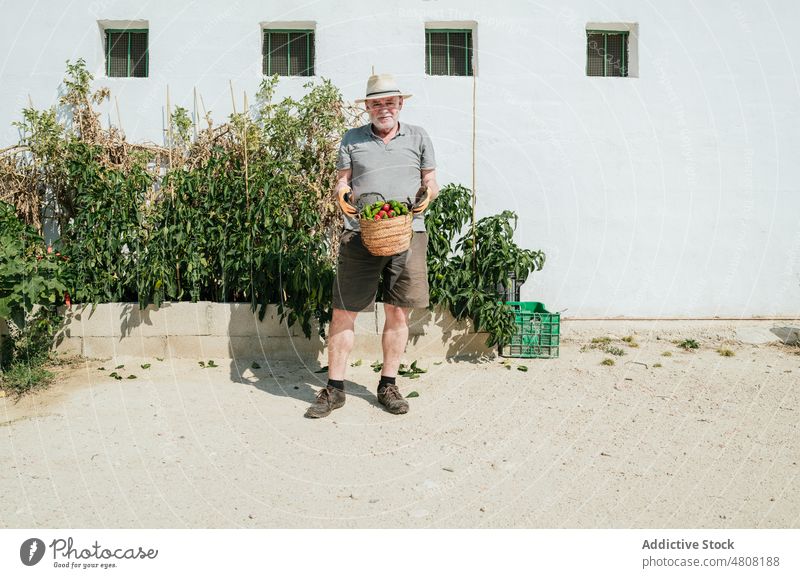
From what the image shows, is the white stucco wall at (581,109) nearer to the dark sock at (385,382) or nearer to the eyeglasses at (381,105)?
the eyeglasses at (381,105)

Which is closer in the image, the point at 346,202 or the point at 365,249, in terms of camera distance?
the point at 346,202

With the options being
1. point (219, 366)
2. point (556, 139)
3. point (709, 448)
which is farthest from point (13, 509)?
point (556, 139)

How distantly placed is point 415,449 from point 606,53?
4.40 m

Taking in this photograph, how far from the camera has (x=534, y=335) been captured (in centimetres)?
568

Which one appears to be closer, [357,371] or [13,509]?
[13,509]

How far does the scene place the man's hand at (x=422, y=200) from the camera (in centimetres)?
418

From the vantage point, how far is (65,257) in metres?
5.45

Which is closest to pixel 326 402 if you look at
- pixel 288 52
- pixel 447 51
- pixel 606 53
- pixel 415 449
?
pixel 415 449

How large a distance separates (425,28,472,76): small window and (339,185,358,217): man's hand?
2.69 meters

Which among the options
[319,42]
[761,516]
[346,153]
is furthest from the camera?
[319,42]

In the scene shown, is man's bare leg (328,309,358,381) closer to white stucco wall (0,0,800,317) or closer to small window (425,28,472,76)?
white stucco wall (0,0,800,317)

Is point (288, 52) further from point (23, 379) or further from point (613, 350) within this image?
point (613, 350)

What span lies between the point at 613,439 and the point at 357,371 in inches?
77.6

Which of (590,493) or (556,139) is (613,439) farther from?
(556,139)
